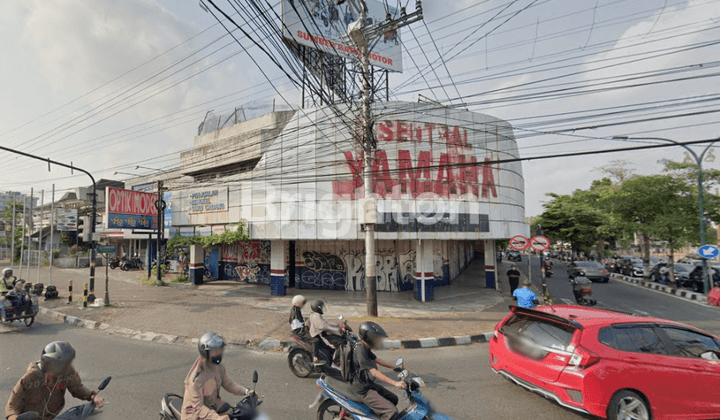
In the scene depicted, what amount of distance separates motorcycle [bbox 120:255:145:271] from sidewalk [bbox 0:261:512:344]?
9.22m

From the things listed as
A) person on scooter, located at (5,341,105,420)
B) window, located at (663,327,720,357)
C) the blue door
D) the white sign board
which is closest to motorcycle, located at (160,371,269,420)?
person on scooter, located at (5,341,105,420)

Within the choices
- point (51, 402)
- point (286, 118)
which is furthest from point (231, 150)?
point (51, 402)

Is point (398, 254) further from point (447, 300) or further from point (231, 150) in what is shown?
point (231, 150)

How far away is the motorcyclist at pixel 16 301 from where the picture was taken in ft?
29.2

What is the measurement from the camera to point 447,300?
44.4 ft

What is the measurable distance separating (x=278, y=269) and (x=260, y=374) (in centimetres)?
889

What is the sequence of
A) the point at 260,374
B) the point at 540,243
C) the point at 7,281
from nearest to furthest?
the point at 260,374 < the point at 7,281 < the point at 540,243

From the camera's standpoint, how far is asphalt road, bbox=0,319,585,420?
4535 millimetres

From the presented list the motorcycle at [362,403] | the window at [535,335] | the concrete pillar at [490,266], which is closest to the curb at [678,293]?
the concrete pillar at [490,266]

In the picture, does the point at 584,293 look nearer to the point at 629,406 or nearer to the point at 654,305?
the point at 654,305

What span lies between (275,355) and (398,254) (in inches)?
367

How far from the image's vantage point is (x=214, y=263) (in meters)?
19.9

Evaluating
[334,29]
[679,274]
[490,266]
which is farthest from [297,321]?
[679,274]

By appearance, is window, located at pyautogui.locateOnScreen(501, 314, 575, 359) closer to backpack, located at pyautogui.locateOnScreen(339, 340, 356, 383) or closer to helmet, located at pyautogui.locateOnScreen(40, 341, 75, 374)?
backpack, located at pyautogui.locateOnScreen(339, 340, 356, 383)
